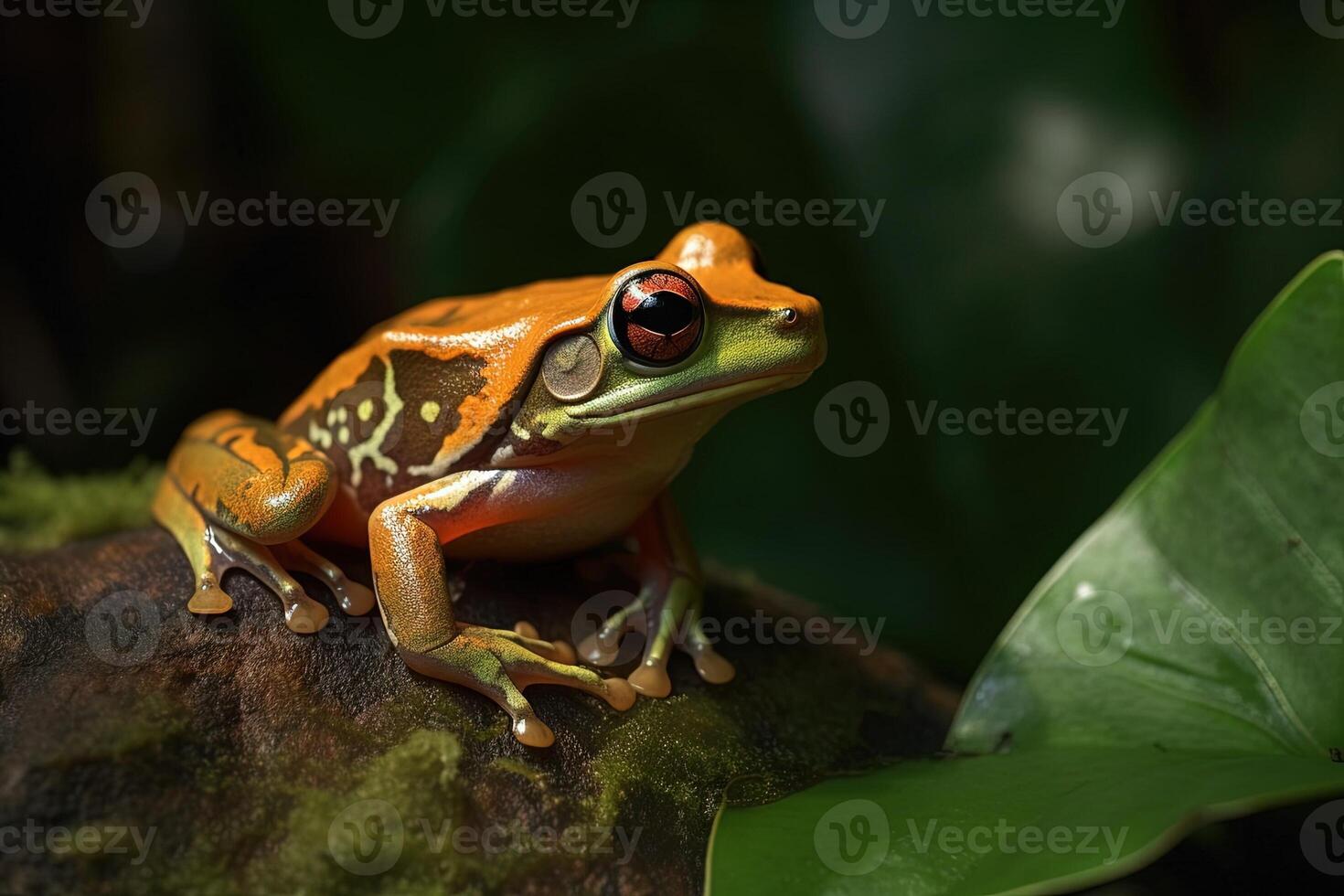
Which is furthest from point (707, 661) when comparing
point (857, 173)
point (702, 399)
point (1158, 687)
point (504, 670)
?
point (857, 173)

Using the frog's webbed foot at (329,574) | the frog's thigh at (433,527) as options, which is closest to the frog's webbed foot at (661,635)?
the frog's thigh at (433,527)

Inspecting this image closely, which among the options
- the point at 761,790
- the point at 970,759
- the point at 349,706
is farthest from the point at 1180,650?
the point at 349,706

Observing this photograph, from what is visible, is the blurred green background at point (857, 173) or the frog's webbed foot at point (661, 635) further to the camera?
the blurred green background at point (857, 173)

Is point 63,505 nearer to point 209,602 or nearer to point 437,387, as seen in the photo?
point 209,602

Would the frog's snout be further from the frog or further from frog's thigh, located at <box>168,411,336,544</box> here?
frog's thigh, located at <box>168,411,336,544</box>

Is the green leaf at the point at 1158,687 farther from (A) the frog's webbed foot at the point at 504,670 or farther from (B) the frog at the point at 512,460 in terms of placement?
(B) the frog at the point at 512,460

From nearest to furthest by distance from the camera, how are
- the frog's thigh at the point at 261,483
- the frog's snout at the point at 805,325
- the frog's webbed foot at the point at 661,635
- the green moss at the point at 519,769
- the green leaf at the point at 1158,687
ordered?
the green leaf at the point at 1158,687
the green moss at the point at 519,769
the frog's snout at the point at 805,325
the frog's thigh at the point at 261,483
the frog's webbed foot at the point at 661,635

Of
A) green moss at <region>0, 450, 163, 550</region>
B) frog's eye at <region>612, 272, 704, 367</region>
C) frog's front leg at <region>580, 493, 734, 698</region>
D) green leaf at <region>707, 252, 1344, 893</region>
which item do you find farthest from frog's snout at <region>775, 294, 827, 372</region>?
green moss at <region>0, 450, 163, 550</region>
